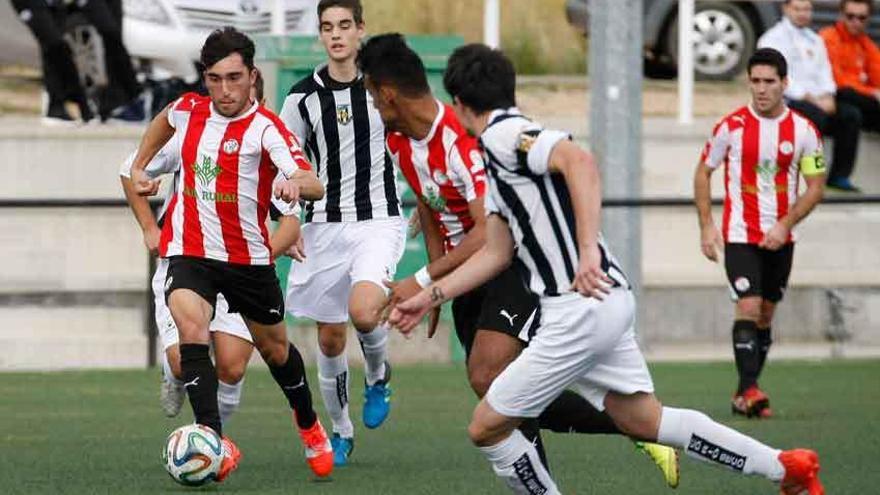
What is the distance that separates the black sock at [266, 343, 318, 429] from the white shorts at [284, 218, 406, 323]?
0.70 metres

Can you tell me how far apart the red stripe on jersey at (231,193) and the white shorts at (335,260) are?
120cm

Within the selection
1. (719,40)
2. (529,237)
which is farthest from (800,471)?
(719,40)

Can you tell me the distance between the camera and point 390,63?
8578 millimetres

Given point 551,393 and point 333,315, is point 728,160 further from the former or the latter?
point 551,393

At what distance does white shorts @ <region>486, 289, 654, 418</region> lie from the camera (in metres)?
7.53

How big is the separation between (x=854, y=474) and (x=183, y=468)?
2.98 metres

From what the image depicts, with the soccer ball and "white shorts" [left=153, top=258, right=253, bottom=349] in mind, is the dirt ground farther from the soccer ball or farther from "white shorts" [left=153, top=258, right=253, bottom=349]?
the soccer ball

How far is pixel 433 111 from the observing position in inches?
353

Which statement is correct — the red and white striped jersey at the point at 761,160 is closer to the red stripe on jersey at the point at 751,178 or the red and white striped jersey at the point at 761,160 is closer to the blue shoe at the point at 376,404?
the red stripe on jersey at the point at 751,178

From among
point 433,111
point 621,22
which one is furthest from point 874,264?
point 433,111

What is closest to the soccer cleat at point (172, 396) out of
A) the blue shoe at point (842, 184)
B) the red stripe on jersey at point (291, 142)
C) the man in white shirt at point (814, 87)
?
the red stripe on jersey at point (291, 142)

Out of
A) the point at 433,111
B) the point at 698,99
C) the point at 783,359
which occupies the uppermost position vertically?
the point at 433,111

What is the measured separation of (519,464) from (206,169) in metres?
2.21

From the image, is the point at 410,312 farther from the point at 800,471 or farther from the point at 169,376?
the point at 169,376
